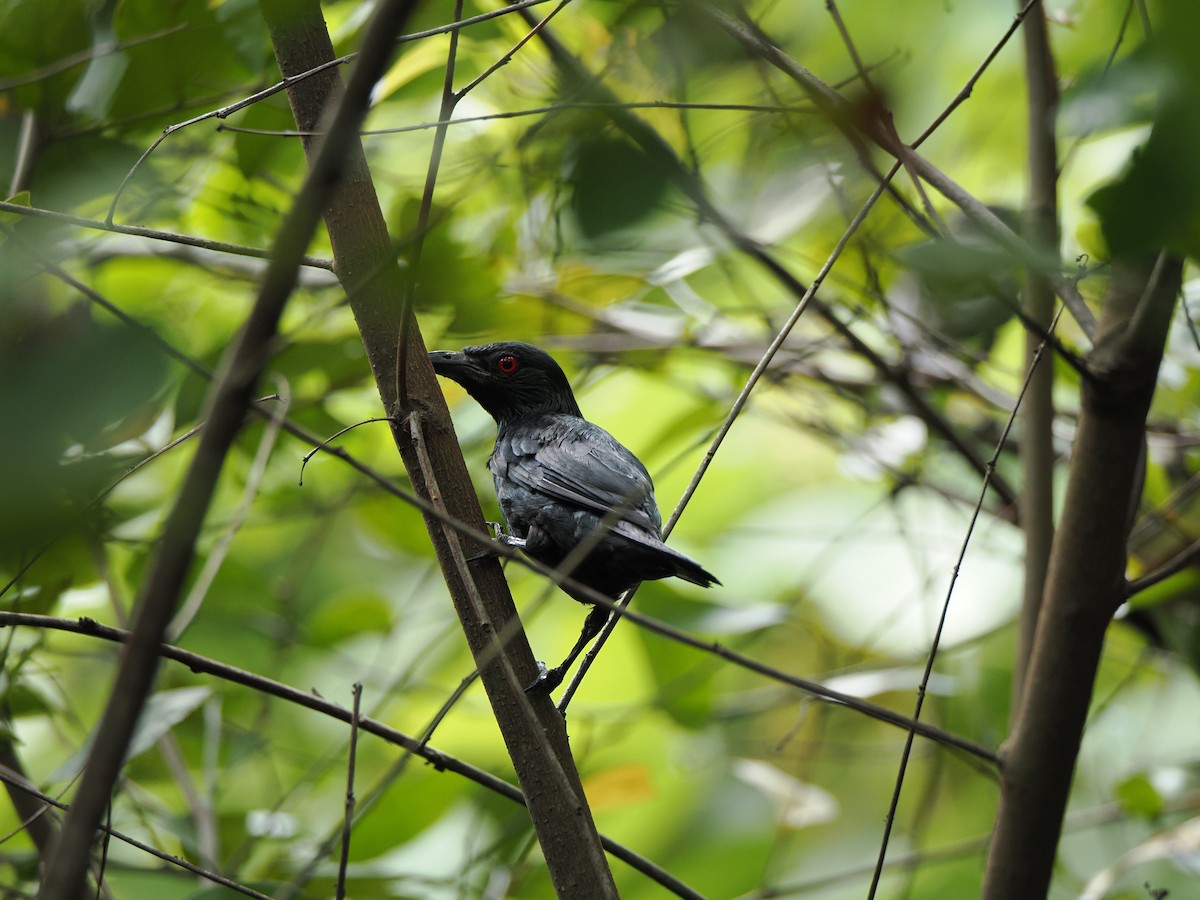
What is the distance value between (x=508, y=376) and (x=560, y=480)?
0.52 metres

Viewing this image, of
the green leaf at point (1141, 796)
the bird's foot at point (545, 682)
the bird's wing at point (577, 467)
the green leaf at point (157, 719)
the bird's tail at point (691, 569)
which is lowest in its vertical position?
the green leaf at point (157, 719)

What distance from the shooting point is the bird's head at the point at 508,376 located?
135 inches

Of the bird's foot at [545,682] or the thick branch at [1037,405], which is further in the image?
the thick branch at [1037,405]

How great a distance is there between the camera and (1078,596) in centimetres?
233

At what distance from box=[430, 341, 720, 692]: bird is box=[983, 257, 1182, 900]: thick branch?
81 centimetres

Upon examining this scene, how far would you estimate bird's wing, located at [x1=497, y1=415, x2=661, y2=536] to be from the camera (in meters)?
3.02

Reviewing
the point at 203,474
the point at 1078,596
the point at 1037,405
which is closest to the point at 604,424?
the point at 1037,405

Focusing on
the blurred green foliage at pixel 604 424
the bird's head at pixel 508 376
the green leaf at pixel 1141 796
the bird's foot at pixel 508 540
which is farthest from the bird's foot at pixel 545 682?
the green leaf at pixel 1141 796

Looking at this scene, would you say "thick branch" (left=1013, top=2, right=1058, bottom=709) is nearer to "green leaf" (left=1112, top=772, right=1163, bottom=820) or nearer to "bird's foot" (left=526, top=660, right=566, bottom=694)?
"green leaf" (left=1112, top=772, right=1163, bottom=820)

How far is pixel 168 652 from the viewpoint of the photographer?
1829mm

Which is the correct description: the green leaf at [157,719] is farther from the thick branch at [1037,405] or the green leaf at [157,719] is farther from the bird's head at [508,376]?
the thick branch at [1037,405]

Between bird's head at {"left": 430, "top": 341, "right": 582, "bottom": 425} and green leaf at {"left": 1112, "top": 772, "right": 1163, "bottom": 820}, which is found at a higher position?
bird's head at {"left": 430, "top": 341, "right": 582, "bottom": 425}

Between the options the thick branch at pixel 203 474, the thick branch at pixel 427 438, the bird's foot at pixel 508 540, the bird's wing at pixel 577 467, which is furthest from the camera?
the bird's foot at pixel 508 540

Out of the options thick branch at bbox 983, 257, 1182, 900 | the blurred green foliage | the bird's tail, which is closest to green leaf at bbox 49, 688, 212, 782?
the blurred green foliage
